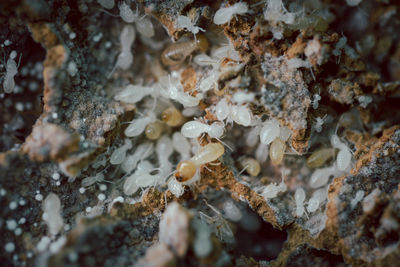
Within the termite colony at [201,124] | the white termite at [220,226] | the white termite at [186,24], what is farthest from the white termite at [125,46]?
the white termite at [220,226]

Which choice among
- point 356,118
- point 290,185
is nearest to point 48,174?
point 290,185

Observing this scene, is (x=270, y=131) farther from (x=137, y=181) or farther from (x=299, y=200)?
(x=137, y=181)

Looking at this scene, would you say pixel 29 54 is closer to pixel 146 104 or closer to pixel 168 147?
pixel 146 104

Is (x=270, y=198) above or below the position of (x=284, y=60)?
below

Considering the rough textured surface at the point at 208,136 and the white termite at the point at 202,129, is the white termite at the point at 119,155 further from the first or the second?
the white termite at the point at 202,129

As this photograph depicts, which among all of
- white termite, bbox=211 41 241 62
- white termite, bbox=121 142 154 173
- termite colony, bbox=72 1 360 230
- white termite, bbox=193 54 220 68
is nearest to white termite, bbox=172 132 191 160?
termite colony, bbox=72 1 360 230

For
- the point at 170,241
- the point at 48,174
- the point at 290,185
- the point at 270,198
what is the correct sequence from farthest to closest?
the point at 290,185 → the point at 270,198 → the point at 48,174 → the point at 170,241
